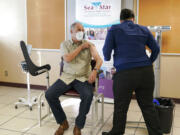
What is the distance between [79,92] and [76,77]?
201 mm

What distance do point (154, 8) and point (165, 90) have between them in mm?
1317

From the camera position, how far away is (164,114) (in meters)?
2.64

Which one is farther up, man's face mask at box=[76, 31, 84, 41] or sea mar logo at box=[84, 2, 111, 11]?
sea mar logo at box=[84, 2, 111, 11]

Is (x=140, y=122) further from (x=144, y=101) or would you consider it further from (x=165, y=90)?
(x=165, y=90)

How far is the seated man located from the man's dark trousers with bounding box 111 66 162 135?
1.21 feet

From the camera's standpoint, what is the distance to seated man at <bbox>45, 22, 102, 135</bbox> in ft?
8.41

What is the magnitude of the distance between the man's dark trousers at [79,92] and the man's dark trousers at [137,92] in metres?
0.35

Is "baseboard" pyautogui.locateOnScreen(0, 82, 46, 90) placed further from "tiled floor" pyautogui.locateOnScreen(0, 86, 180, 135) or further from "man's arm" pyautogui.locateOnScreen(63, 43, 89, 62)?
"man's arm" pyautogui.locateOnScreen(63, 43, 89, 62)

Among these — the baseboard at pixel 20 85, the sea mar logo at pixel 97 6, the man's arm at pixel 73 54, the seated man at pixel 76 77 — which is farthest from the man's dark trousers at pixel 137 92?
the baseboard at pixel 20 85

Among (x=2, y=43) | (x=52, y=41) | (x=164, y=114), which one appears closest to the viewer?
(x=164, y=114)

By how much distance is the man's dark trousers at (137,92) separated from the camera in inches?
88.7

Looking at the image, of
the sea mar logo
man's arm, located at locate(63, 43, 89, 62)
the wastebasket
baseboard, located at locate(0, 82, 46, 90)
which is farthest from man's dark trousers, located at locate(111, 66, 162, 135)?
baseboard, located at locate(0, 82, 46, 90)

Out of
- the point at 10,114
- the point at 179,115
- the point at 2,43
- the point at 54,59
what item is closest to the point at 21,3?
the point at 2,43

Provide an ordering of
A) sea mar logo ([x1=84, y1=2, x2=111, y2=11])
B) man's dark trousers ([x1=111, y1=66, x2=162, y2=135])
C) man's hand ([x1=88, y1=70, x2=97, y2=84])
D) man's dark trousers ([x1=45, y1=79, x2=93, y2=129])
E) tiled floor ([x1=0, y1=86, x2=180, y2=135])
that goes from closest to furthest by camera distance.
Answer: man's dark trousers ([x1=111, y1=66, x2=162, y2=135]), man's dark trousers ([x1=45, y1=79, x2=93, y2=129]), man's hand ([x1=88, y1=70, x2=97, y2=84]), tiled floor ([x1=0, y1=86, x2=180, y2=135]), sea mar logo ([x1=84, y1=2, x2=111, y2=11])
